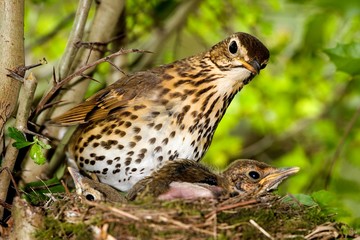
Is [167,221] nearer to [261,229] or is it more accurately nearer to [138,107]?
[261,229]

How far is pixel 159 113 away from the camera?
465 cm

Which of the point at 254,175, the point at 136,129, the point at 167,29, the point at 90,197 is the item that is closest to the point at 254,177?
the point at 254,175

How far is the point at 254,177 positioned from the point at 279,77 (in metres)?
3.38

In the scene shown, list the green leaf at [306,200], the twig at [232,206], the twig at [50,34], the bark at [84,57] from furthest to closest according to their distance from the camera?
the twig at [50,34]
the bark at [84,57]
the green leaf at [306,200]
the twig at [232,206]

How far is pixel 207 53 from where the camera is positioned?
4973 millimetres

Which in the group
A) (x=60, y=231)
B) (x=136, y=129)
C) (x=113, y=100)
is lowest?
(x=60, y=231)

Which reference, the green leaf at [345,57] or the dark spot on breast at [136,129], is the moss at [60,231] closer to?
the dark spot on breast at [136,129]

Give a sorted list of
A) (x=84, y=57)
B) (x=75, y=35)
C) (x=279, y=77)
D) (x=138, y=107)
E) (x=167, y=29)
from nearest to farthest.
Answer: (x=75, y=35) < (x=138, y=107) < (x=84, y=57) < (x=167, y=29) < (x=279, y=77)

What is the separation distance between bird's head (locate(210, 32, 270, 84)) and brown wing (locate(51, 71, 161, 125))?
15.0 inches

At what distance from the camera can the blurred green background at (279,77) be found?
21.4 ft

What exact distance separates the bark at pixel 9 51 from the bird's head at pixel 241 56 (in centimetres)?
120

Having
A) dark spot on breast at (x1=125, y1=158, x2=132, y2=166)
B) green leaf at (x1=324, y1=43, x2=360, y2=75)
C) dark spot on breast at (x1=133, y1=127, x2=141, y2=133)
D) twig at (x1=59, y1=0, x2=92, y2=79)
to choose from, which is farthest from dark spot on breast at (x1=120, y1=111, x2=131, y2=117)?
green leaf at (x1=324, y1=43, x2=360, y2=75)

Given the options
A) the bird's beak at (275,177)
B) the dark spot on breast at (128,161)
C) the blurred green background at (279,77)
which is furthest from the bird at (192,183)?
the blurred green background at (279,77)

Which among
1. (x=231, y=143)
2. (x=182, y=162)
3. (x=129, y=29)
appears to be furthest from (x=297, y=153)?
(x=182, y=162)
